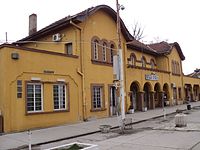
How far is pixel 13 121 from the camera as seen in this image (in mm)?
15203

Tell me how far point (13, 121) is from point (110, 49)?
11.4 metres

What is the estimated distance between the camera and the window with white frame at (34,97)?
1636 cm

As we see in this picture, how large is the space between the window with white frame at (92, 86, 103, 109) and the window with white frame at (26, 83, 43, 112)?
5.17m

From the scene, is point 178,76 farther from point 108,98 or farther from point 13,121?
point 13,121

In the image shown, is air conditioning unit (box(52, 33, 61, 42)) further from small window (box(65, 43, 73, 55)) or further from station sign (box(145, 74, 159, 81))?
station sign (box(145, 74, 159, 81))

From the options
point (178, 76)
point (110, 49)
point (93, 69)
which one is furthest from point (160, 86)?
point (93, 69)

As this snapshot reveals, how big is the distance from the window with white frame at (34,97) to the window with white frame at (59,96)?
1251 millimetres

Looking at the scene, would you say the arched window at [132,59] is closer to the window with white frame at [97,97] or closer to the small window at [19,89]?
the window with white frame at [97,97]

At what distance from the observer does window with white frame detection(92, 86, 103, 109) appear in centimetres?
2141

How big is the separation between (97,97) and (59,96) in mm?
4294

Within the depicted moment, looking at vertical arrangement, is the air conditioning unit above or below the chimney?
below

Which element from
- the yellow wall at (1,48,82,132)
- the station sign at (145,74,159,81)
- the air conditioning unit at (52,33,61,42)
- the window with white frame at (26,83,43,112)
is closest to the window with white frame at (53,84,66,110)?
the yellow wall at (1,48,82,132)

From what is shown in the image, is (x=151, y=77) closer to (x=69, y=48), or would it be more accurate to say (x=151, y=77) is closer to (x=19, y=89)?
(x=69, y=48)

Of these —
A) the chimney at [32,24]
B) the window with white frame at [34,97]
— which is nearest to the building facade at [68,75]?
the window with white frame at [34,97]
